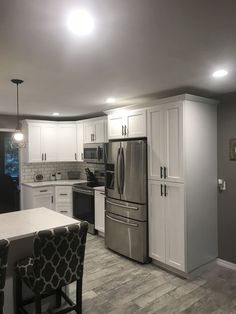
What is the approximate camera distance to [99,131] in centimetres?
497

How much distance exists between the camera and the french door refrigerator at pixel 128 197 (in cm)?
355

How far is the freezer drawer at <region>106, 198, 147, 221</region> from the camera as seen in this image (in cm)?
356

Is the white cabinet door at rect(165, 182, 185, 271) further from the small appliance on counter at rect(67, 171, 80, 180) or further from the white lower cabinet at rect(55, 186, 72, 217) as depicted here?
the small appliance on counter at rect(67, 171, 80, 180)

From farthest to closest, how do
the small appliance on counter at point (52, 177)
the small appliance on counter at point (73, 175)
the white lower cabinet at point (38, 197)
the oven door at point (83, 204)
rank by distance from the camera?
the small appliance on counter at point (73, 175)
the small appliance on counter at point (52, 177)
the white lower cabinet at point (38, 197)
the oven door at point (83, 204)

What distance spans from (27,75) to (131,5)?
1.58 m

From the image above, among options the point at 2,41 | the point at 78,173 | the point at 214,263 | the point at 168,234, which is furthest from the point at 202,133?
the point at 78,173

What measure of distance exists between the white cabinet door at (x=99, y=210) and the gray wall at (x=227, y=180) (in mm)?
1977

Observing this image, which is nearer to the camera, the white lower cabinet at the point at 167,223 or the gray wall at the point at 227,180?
the white lower cabinet at the point at 167,223

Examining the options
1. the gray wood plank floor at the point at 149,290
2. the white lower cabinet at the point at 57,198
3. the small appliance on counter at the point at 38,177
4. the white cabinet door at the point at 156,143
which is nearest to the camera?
the gray wood plank floor at the point at 149,290

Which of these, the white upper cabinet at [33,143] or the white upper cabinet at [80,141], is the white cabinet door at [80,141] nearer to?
the white upper cabinet at [80,141]

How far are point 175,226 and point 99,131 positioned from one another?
2475 mm

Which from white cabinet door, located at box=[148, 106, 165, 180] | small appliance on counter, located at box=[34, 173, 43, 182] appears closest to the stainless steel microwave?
small appliance on counter, located at box=[34, 173, 43, 182]

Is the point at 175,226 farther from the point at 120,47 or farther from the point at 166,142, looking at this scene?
the point at 120,47

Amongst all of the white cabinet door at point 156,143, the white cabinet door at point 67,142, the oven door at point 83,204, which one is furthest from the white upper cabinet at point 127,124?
the white cabinet door at point 67,142
